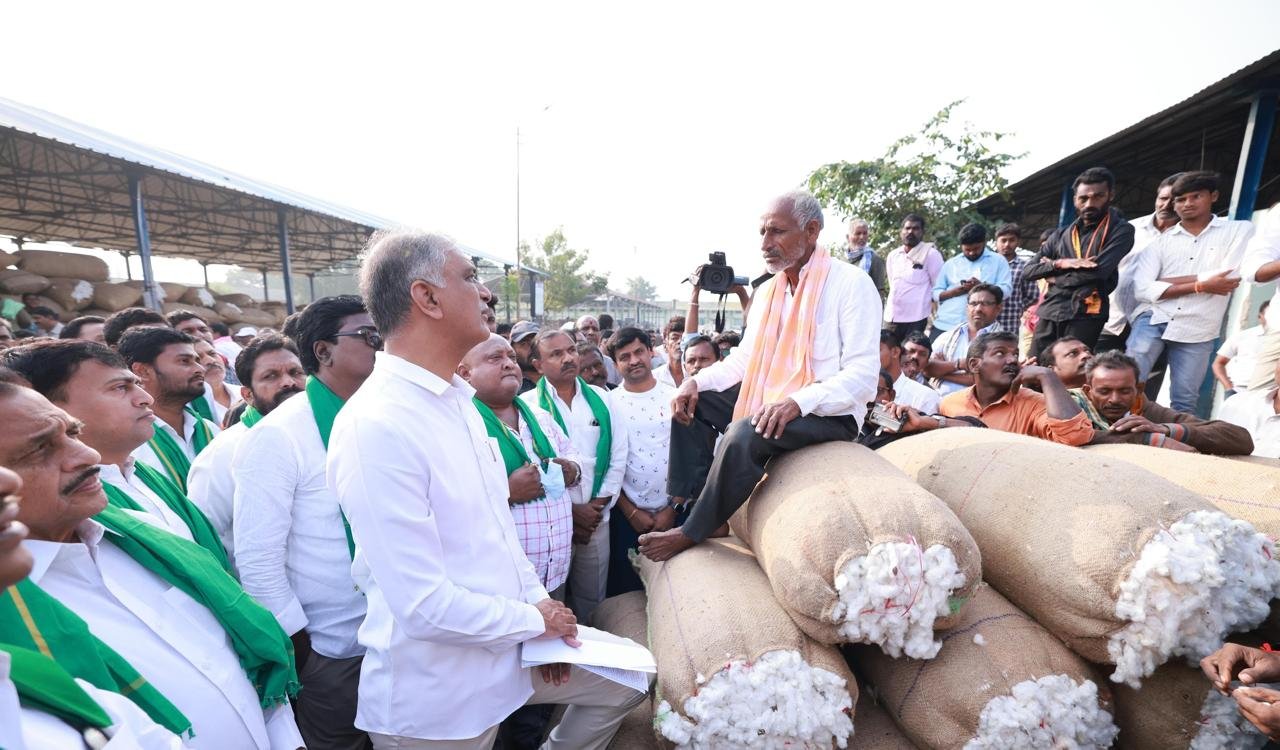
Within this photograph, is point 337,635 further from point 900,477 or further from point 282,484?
point 900,477

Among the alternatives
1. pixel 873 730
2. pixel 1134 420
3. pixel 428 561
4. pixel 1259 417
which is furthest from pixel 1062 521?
pixel 1259 417

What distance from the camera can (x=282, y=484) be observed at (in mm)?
2100

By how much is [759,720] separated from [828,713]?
0.69 feet

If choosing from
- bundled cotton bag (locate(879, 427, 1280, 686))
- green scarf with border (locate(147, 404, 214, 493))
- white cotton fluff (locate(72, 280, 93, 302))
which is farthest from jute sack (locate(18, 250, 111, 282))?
bundled cotton bag (locate(879, 427, 1280, 686))

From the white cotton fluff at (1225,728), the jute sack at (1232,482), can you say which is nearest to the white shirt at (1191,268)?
the jute sack at (1232,482)

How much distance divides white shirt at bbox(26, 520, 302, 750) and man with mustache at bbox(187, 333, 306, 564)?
1.86ft

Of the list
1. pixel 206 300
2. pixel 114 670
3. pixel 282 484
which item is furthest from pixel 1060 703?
pixel 206 300

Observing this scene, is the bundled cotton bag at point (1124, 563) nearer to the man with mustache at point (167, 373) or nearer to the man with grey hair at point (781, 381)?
the man with grey hair at point (781, 381)

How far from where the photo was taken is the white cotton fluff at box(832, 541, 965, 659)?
5.61ft

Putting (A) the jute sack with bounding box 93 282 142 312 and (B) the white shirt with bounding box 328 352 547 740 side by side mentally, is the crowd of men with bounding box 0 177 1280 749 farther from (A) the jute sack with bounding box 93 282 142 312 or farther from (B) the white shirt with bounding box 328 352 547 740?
(A) the jute sack with bounding box 93 282 142 312

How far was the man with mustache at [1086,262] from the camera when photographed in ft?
13.6

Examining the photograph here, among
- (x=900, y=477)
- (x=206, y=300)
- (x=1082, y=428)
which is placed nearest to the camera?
(x=900, y=477)

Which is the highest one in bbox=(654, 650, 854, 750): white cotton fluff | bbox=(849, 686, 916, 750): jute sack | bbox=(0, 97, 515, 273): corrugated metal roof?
bbox=(0, 97, 515, 273): corrugated metal roof

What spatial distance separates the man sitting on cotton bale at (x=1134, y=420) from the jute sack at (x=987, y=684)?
5.15 ft
